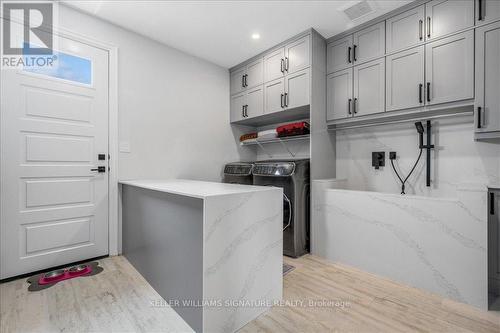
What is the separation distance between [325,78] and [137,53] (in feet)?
7.34

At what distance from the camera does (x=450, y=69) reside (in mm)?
1936

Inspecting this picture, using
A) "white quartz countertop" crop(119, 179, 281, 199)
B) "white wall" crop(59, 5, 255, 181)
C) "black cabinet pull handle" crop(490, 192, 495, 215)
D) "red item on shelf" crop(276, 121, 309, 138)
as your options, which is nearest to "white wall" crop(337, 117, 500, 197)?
"black cabinet pull handle" crop(490, 192, 495, 215)

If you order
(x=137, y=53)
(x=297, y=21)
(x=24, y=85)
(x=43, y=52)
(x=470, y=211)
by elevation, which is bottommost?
(x=470, y=211)

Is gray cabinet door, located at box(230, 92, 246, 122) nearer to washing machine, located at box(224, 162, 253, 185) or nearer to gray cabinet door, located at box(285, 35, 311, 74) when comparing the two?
washing machine, located at box(224, 162, 253, 185)

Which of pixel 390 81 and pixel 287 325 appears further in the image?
pixel 390 81

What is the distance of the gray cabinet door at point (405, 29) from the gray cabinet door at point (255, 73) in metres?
1.49

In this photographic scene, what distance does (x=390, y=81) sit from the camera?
2.27 meters

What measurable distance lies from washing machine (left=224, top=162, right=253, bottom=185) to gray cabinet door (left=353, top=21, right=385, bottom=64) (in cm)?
176

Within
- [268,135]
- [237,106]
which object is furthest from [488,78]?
[237,106]

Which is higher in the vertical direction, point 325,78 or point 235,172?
point 325,78

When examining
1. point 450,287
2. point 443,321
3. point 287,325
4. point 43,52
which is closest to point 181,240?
point 287,325

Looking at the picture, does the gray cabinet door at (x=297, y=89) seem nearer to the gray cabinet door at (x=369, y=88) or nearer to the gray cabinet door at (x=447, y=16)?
the gray cabinet door at (x=369, y=88)

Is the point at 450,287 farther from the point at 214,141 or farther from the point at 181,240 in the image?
the point at 214,141

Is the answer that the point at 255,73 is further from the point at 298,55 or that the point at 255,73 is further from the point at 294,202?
the point at 294,202
